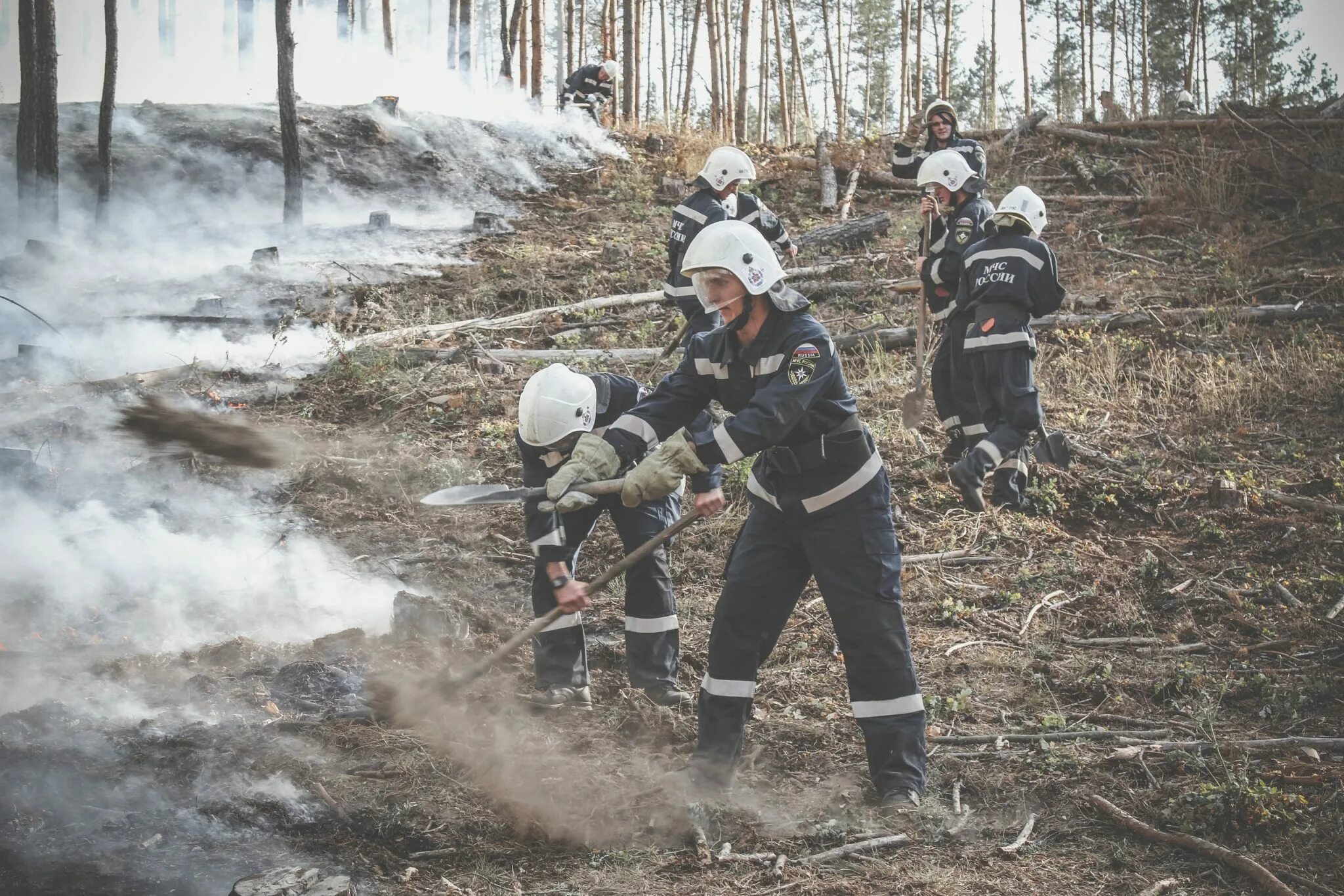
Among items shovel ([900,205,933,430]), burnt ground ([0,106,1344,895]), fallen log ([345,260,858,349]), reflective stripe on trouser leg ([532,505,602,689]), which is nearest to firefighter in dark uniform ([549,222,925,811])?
burnt ground ([0,106,1344,895])

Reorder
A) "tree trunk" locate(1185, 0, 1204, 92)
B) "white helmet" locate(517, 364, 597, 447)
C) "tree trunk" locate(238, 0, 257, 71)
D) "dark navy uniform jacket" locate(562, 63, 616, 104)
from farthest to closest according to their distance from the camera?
"tree trunk" locate(1185, 0, 1204, 92) < "tree trunk" locate(238, 0, 257, 71) < "dark navy uniform jacket" locate(562, 63, 616, 104) < "white helmet" locate(517, 364, 597, 447)

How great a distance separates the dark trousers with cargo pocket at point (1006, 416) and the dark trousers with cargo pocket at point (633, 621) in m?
1.71

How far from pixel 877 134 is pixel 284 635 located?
1423 centimetres

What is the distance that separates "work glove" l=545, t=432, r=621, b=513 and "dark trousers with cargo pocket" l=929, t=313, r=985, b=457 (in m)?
3.07

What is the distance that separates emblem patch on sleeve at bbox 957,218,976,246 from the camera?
690 cm

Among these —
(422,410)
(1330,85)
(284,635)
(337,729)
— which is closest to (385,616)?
(284,635)

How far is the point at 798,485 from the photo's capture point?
3.99m

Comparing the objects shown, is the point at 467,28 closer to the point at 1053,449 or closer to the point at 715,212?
the point at 715,212

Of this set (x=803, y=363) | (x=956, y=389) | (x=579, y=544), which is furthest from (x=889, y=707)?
(x=956, y=389)

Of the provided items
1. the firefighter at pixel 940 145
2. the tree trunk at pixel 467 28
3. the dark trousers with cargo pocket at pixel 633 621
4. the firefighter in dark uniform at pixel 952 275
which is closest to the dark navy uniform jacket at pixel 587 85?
the tree trunk at pixel 467 28

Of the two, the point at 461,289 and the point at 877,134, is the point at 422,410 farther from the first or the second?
the point at 877,134

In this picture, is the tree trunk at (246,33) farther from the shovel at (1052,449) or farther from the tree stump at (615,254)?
the shovel at (1052,449)

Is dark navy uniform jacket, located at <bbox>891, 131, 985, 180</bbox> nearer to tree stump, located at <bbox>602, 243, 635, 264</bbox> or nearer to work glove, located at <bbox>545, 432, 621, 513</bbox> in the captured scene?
tree stump, located at <bbox>602, 243, 635, 264</bbox>

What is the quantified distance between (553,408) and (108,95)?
10.3 metres
